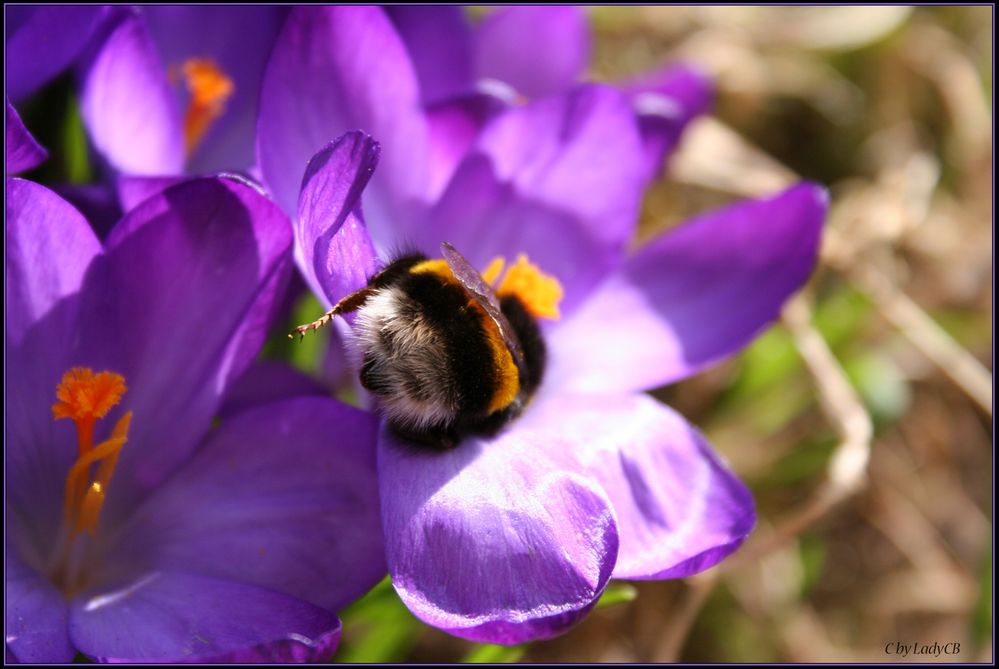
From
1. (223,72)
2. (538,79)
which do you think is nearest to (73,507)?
(223,72)

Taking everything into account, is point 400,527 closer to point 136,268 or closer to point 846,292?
point 136,268

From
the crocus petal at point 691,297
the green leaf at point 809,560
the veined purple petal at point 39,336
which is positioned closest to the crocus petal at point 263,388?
the veined purple petal at point 39,336

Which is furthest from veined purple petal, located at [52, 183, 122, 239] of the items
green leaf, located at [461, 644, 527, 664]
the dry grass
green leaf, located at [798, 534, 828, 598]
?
Result: green leaf, located at [798, 534, 828, 598]

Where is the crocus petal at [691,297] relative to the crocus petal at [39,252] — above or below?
below

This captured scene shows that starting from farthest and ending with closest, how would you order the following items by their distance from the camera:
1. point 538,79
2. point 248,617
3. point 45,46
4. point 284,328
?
point 538,79 < point 284,328 < point 45,46 < point 248,617

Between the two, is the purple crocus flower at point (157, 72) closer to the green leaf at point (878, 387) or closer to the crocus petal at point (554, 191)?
the crocus petal at point (554, 191)

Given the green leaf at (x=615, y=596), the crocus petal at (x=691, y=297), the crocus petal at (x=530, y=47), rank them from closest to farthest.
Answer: the green leaf at (x=615, y=596) → the crocus petal at (x=691, y=297) → the crocus petal at (x=530, y=47)
